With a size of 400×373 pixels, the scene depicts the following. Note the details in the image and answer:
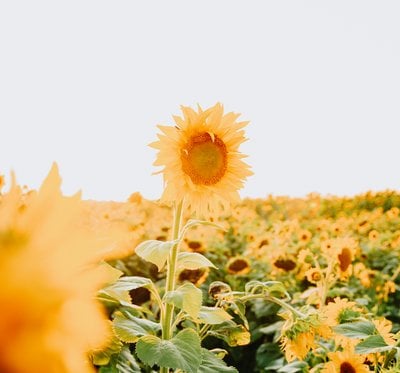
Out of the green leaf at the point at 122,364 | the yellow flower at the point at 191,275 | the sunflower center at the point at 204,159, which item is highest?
the sunflower center at the point at 204,159

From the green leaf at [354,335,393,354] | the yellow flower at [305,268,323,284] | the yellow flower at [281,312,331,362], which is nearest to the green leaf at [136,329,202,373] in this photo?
the yellow flower at [281,312,331,362]

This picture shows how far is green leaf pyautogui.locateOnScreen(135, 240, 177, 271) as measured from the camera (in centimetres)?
156

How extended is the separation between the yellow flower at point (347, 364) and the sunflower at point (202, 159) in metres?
0.66

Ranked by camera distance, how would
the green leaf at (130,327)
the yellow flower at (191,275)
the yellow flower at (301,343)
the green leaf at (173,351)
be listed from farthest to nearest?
the yellow flower at (191,275), the yellow flower at (301,343), the green leaf at (130,327), the green leaf at (173,351)

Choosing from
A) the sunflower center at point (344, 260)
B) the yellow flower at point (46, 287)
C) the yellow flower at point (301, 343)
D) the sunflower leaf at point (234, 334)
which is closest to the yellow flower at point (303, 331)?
the yellow flower at point (301, 343)

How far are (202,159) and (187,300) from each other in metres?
0.58

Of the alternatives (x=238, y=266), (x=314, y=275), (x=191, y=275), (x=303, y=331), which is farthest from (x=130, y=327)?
(x=238, y=266)

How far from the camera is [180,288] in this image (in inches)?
61.9

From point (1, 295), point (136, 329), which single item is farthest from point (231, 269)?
point (1, 295)

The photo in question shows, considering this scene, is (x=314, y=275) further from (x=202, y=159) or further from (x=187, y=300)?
(x=187, y=300)

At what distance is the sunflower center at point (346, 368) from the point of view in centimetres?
193

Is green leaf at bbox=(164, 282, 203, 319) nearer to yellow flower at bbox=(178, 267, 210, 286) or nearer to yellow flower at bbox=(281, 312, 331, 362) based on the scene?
yellow flower at bbox=(281, 312, 331, 362)

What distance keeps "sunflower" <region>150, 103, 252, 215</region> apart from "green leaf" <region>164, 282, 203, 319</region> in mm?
371

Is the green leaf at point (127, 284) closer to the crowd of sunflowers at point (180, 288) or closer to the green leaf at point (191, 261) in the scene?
the crowd of sunflowers at point (180, 288)
